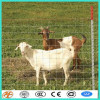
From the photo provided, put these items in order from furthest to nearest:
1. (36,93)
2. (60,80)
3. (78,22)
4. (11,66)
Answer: (78,22), (11,66), (60,80), (36,93)

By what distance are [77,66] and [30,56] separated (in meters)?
1.90

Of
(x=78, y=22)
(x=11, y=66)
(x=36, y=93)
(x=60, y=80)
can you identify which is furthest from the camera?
(x=78, y=22)

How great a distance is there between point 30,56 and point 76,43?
197 cm

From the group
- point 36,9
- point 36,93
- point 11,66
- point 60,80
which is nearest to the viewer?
point 36,93

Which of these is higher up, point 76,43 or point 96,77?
point 76,43

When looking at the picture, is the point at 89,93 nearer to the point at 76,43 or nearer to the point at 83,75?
the point at 83,75

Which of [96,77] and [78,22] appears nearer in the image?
[96,77]

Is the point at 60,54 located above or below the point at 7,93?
above

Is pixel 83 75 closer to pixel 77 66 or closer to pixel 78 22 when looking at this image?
pixel 77 66

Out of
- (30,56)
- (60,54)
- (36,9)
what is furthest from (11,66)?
(36,9)

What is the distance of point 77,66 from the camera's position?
928 cm

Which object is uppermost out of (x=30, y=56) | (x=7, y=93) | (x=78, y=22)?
(x=78, y=22)

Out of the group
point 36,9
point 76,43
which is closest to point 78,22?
point 36,9

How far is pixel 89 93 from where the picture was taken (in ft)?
24.5
